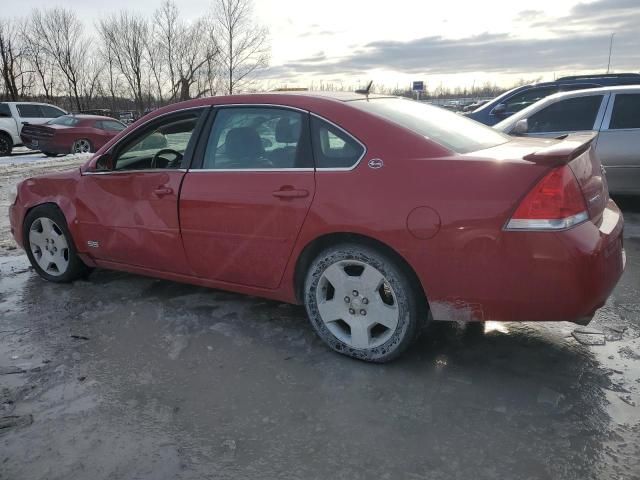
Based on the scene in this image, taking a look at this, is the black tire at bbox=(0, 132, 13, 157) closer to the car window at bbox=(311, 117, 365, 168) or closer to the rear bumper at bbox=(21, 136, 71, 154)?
the rear bumper at bbox=(21, 136, 71, 154)

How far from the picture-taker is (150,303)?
12.9 feet

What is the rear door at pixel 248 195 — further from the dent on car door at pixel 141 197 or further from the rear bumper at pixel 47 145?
the rear bumper at pixel 47 145

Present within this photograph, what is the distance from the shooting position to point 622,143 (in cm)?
606

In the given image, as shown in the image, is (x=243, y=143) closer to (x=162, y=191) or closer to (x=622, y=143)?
(x=162, y=191)

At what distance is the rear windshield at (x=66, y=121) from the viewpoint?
1593 centimetres

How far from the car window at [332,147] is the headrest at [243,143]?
41 cm

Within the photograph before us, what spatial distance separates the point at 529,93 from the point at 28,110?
15.2 metres

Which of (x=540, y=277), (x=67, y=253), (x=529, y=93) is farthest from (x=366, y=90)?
(x=529, y=93)

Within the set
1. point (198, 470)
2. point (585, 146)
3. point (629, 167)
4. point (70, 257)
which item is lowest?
point (198, 470)

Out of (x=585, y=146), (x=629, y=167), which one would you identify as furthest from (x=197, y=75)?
(x=585, y=146)

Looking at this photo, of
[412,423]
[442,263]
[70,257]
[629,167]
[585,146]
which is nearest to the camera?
[412,423]

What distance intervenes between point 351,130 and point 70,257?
2.71 meters

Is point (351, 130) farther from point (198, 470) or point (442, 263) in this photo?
point (198, 470)

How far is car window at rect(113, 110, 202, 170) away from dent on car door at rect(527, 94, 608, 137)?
453 cm
